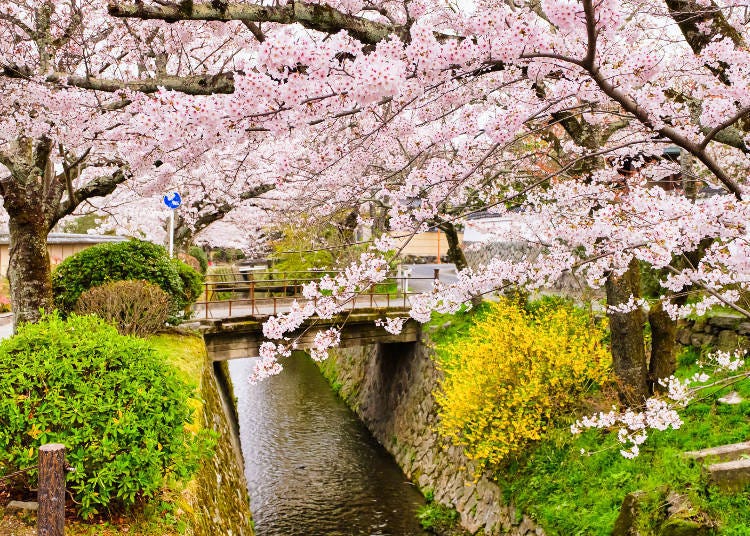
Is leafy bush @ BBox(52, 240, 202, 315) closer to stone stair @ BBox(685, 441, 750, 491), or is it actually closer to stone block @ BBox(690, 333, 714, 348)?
stone stair @ BBox(685, 441, 750, 491)

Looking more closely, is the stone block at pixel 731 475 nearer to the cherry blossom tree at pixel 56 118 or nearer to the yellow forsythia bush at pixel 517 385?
the yellow forsythia bush at pixel 517 385

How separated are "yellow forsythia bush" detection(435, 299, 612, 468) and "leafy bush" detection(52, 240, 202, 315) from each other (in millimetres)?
5647

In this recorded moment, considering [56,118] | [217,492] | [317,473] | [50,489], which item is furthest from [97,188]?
[317,473]

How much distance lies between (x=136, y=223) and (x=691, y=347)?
76.6 ft

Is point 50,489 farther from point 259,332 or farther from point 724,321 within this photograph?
point 259,332

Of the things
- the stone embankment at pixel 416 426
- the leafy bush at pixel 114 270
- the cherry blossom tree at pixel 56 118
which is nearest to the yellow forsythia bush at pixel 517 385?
the stone embankment at pixel 416 426

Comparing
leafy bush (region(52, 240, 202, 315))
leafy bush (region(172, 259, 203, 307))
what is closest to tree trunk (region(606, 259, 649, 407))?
leafy bush (region(52, 240, 202, 315))

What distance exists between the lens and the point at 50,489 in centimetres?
347

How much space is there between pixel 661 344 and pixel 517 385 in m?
2.21

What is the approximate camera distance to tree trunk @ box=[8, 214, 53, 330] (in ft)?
26.2

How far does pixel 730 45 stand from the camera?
4195 mm

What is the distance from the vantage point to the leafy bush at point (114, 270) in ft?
32.0

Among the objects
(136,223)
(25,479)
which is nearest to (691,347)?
(25,479)

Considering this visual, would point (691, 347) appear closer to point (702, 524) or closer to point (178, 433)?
point (702, 524)
